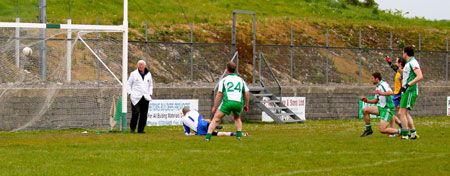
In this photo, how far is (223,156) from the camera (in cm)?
1236

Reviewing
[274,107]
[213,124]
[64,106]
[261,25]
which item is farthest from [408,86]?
[261,25]

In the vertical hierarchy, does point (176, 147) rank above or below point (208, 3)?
below

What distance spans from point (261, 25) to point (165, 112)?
20.0 m

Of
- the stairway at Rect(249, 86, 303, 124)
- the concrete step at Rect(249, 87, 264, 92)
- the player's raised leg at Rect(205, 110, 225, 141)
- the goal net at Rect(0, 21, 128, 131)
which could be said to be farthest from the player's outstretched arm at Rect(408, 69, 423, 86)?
the concrete step at Rect(249, 87, 264, 92)

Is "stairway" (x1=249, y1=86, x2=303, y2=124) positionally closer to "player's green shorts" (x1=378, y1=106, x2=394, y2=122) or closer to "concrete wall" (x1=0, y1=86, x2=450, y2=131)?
"concrete wall" (x1=0, y1=86, x2=450, y2=131)

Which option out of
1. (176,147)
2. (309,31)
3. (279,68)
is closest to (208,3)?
(309,31)

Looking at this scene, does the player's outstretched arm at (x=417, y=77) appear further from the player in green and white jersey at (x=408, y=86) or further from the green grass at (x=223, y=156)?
the green grass at (x=223, y=156)

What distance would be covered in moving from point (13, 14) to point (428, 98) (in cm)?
1749

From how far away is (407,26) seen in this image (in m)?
53.6

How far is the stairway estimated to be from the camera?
2448 cm

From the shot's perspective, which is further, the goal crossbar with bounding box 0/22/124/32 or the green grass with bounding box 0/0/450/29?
the green grass with bounding box 0/0/450/29

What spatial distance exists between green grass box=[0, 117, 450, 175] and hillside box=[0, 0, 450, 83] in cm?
701

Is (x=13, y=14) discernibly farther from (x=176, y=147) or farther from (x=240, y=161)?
(x=240, y=161)

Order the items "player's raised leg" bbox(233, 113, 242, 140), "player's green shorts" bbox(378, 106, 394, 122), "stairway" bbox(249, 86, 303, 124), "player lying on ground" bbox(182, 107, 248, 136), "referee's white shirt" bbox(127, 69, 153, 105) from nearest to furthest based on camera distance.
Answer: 1. "player's raised leg" bbox(233, 113, 242, 140)
2. "player's green shorts" bbox(378, 106, 394, 122)
3. "player lying on ground" bbox(182, 107, 248, 136)
4. "referee's white shirt" bbox(127, 69, 153, 105)
5. "stairway" bbox(249, 86, 303, 124)
